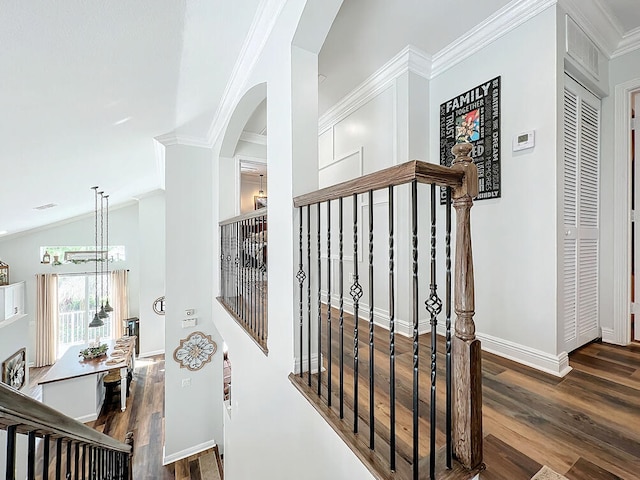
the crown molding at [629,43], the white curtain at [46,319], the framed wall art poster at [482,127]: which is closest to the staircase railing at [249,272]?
the framed wall art poster at [482,127]

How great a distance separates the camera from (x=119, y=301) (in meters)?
8.27

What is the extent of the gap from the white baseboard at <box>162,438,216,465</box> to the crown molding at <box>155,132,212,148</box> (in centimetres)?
429

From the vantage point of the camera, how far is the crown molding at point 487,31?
196 centimetres

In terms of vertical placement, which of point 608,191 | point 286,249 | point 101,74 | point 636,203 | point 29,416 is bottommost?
point 29,416

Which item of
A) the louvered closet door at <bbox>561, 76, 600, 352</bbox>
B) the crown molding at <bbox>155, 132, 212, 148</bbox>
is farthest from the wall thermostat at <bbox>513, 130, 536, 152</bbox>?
the crown molding at <bbox>155, 132, 212, 148</bbox>

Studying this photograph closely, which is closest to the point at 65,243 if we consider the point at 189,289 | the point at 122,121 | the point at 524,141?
the point at 189,289

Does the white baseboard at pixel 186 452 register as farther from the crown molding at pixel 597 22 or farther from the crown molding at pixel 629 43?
the crown molding at pixel 629 43

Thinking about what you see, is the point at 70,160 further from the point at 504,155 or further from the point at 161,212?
A: the point at 161,212

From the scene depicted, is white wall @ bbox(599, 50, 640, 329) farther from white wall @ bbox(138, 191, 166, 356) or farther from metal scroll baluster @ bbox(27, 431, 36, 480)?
white wall @ bbox(138, 191, 166, 356)

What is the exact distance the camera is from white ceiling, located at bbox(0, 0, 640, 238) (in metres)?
1.53

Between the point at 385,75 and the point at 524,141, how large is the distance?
4.57 ft

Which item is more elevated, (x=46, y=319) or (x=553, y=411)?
(x=553, y=411)

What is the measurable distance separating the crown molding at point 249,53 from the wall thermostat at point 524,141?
1764 mm

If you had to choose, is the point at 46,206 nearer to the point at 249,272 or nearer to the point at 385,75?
the point at 249,272
